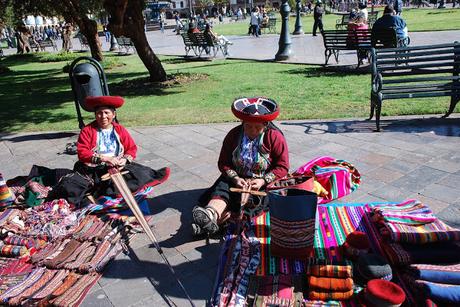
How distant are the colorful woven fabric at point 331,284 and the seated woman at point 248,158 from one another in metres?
1.04

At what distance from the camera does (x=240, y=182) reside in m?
3.64

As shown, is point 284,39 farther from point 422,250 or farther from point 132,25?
point 422,250

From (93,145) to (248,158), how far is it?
166 centimetres

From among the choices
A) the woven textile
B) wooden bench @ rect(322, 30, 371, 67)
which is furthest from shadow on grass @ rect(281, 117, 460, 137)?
wooden bench @ rect(322, 30, 371, 67)

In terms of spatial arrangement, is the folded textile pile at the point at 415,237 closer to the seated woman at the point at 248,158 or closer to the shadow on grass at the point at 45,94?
the seated woman at the point at 248,158

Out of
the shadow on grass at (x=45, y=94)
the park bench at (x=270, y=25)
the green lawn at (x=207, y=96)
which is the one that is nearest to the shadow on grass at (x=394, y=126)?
the green lawn at (x=207, y=96)

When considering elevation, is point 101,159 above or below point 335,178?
above

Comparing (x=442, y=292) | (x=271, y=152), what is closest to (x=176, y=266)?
(x=271, y=152)

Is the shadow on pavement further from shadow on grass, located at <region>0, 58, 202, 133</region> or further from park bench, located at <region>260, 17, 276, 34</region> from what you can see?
park bench, located at <region>260, 17, 276, 34</region>

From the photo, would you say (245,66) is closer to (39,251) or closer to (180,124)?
(180,124)

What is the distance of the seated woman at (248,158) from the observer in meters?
3.61

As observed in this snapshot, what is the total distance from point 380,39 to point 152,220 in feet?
26.4

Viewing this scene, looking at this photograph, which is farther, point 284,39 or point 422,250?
point 284,39

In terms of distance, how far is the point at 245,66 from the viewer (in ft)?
43.3
